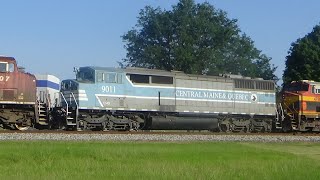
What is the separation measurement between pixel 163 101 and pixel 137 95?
1737 mm

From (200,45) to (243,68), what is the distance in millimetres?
6619

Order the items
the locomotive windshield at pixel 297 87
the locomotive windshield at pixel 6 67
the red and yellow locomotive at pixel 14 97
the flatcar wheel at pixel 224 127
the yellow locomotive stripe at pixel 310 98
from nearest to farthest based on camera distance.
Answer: the red and yellow locomotive at pixel 14 97 < the locomotive windshield at pixel 6 67 < the flatcar wheel at pixel 224 127 < the yellow locomotive stripe at pixel 310 98 < the locomotive windshield at pixel 297 87

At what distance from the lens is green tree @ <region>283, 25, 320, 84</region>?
59531 millimetres

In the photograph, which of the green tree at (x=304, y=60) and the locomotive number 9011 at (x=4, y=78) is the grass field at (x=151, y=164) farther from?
the green tree at (x=304, y=60)

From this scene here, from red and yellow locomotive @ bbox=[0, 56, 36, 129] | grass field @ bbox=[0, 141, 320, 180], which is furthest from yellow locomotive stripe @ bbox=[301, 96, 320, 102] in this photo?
grass field @ bbox=[0, 141, 320, 180]

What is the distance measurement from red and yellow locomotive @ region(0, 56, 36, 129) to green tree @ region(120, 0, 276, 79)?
33.7 meters

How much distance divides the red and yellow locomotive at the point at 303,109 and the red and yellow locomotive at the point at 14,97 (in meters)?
16.9

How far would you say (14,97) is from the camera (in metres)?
25.1

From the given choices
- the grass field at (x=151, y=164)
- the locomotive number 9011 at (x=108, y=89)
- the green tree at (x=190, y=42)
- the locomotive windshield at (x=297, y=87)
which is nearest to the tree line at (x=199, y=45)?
the green tree at (x=190, y=42)

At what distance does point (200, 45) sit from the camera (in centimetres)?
6119

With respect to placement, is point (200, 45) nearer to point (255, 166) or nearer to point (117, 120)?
point (117, 120)

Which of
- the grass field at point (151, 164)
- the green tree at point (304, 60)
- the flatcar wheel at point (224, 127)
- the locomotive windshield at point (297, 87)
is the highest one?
the green tree at point (304, 60)

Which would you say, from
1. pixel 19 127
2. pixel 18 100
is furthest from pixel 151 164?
pixel 19 127

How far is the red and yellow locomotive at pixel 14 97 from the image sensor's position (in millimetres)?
24891
